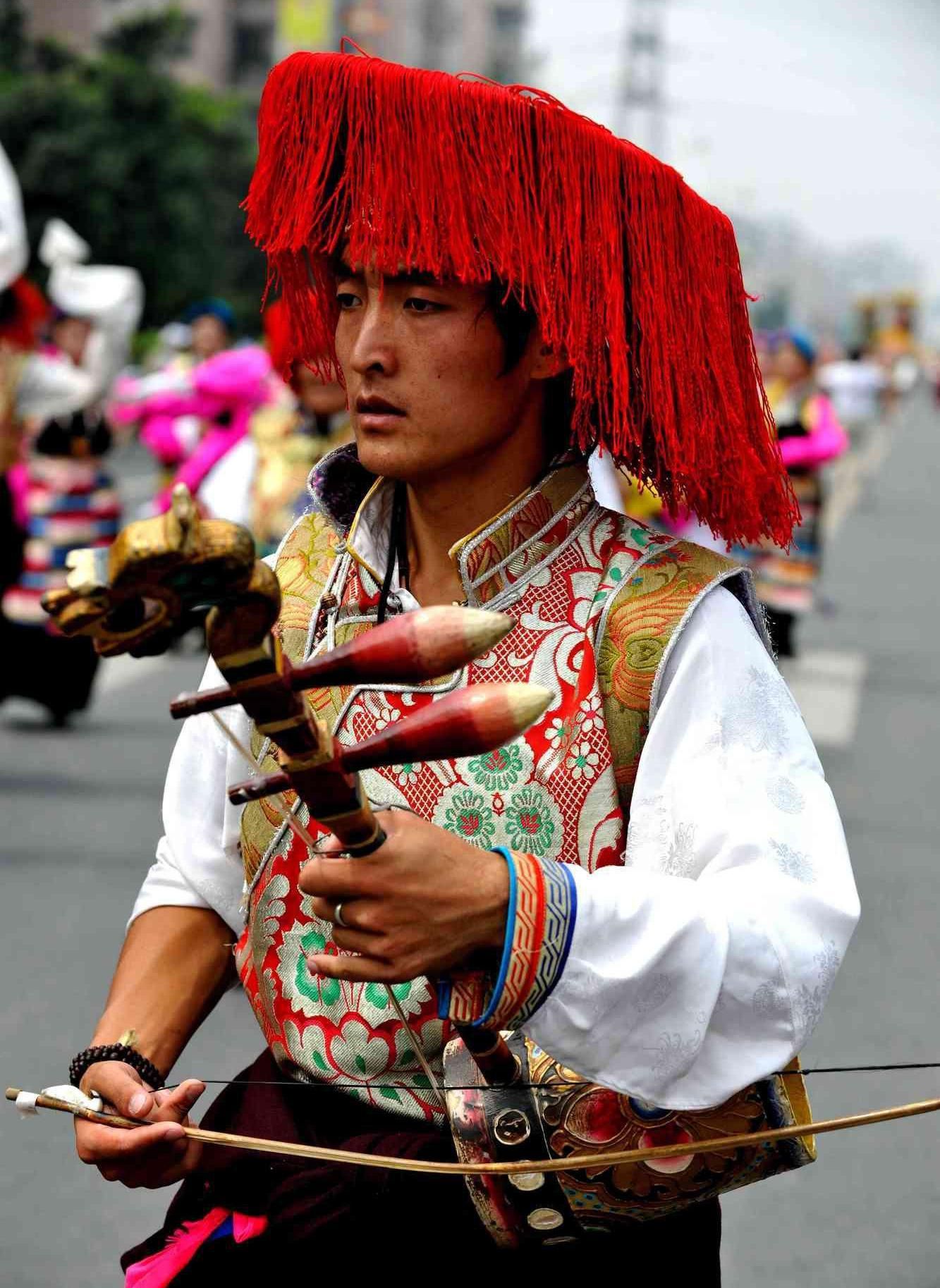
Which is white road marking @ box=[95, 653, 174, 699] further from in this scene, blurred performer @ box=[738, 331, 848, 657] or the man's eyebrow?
the man's eyebrow

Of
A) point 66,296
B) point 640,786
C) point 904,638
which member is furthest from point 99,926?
point 904,638

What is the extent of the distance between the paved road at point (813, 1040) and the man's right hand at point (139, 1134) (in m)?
1.84

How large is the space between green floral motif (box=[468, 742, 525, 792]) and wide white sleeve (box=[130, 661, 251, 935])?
30cm

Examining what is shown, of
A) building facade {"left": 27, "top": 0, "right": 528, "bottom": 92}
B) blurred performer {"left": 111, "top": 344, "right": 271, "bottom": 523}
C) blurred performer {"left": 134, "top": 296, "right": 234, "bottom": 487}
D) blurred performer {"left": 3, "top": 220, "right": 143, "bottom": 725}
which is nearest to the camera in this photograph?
→ blurred performer {"left": 111, "top": 344, "right": 271, "bottom": 523}

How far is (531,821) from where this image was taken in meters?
1.96

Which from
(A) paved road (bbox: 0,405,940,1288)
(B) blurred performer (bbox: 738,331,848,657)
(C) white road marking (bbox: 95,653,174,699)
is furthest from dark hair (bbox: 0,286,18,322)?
(B) blurred performer (bbox: 738,331,848,657)

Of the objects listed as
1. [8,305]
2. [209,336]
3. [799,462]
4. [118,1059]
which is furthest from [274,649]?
[209,336]

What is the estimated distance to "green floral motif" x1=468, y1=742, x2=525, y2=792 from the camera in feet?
6.44

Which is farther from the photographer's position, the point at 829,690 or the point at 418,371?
the point at 829,690

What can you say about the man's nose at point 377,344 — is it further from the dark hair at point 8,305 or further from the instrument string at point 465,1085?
the dark hair at point 8,305

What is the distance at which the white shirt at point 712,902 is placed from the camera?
173 cm

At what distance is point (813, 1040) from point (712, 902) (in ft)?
11.2

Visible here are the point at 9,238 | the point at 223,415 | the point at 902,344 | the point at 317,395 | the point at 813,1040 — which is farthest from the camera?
the point at 902,344

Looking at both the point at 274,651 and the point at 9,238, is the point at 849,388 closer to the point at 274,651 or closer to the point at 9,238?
the point at 9,238
